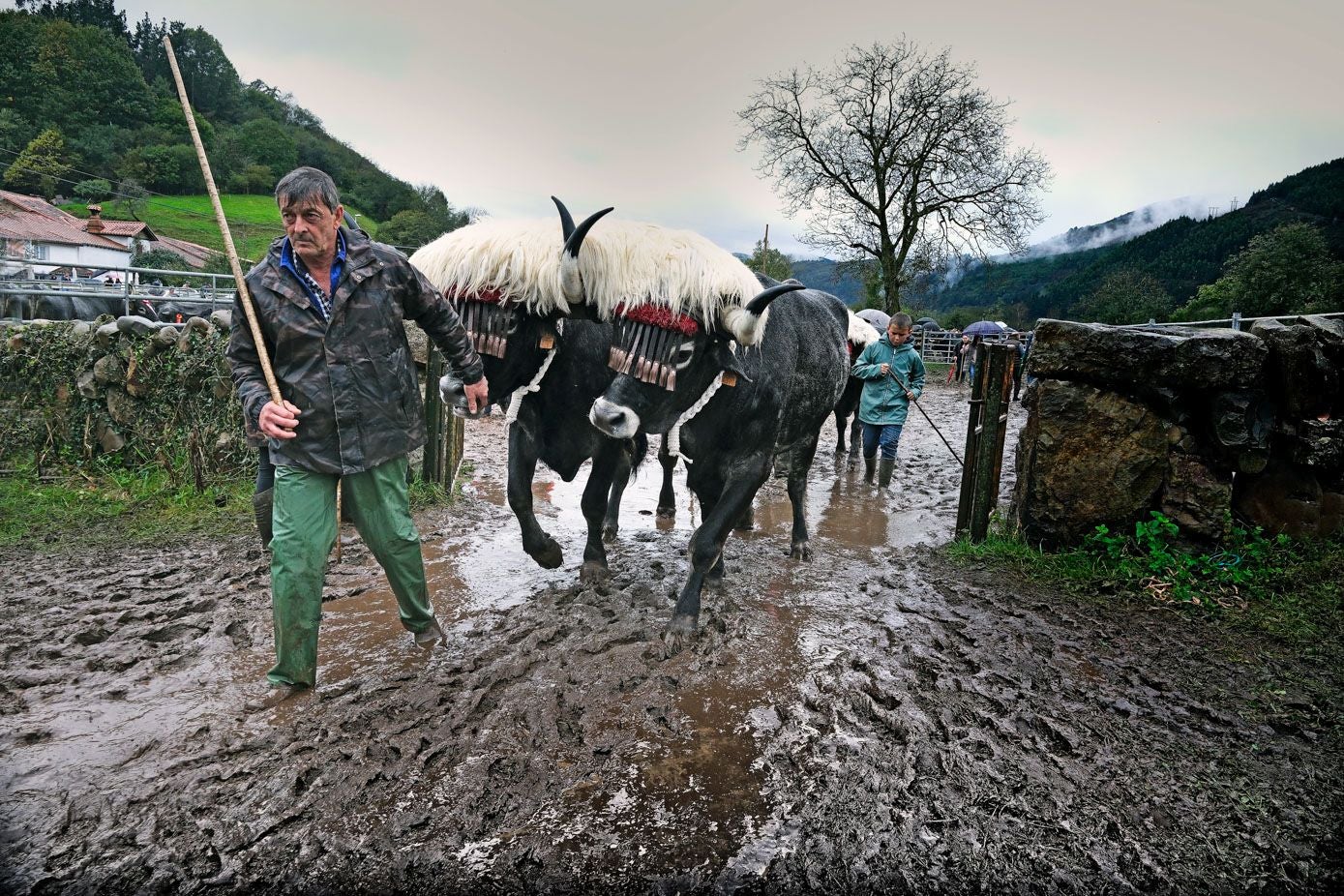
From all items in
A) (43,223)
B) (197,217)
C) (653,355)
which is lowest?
(653,355)

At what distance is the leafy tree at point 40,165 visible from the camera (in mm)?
23203

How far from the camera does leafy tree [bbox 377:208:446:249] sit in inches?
1720

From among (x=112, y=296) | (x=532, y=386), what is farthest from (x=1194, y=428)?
(x=112, y=296)

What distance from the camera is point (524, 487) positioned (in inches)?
161

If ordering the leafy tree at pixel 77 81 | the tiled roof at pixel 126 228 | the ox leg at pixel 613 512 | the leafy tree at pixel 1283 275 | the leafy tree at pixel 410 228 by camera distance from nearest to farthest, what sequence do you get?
the ox leg at pixel 613 512
the leafy tree at pixel 1283 275
the leafy tree at pixel 77 81
the tiled roof at pixel 126 228
the leafy tree at pixel 410 228

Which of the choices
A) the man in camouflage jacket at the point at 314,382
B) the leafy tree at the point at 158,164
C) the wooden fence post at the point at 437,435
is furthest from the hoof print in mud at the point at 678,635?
the leafy tree at the point at 158,164

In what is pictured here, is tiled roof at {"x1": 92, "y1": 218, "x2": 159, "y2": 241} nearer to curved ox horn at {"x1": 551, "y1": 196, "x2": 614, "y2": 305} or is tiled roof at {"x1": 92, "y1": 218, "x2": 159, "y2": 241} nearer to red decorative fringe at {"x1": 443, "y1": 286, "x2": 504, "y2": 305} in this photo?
red decorative fringe at {"x1": 443, "y1": 286, "x2": 504, "y2": 305}

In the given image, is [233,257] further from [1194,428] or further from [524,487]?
[1194,428]

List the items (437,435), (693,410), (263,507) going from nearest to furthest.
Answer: (693,410) < (263,507) < (437,435)

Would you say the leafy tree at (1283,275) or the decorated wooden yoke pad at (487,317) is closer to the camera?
the decorated wooden yoke pad at (487,317)

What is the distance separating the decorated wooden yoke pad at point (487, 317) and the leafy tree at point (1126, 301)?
30.9 m

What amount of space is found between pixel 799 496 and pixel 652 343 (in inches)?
97.1

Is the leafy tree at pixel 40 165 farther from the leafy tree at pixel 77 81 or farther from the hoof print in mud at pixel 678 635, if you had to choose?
the hoof print in mud at pixel 678 635

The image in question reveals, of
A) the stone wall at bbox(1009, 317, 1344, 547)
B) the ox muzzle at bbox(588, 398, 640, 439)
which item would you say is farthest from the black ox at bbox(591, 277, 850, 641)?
the stone wall at bbox(1009, 317, 1344, 547)
